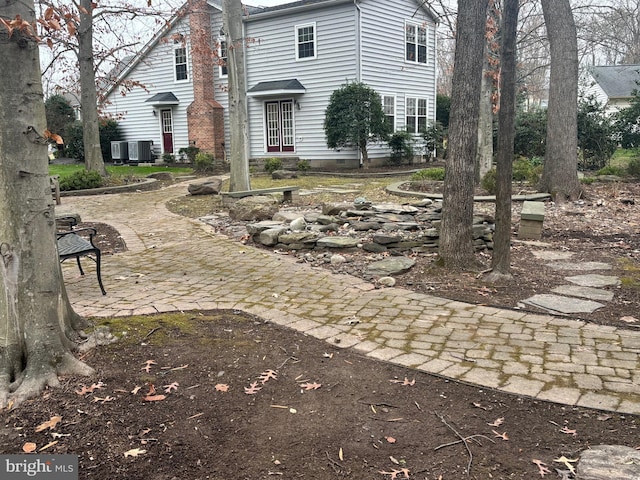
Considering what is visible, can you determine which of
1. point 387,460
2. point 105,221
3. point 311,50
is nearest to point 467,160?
point 387,460

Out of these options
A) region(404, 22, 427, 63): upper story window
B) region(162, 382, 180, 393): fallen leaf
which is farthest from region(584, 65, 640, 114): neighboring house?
region(162, 382, 180, 393): fallen leaf

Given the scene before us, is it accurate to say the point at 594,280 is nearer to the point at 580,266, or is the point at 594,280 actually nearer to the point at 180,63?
the point at 580,266

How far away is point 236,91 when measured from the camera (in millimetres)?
12016

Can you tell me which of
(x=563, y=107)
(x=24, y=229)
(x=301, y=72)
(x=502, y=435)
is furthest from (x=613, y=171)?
(x=24, y=229)

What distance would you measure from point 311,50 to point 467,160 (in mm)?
16586

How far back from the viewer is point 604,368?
3.57 m

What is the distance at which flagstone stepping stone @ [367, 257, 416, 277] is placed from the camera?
19.9ft

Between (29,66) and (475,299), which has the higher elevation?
(29,66)

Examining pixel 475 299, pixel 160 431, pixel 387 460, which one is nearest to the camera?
pixel 387 460

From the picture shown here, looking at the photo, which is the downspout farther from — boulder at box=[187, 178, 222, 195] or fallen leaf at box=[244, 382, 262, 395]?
fallen leaf at box=[244, 382, 262, 395]

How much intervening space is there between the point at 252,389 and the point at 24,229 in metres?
1.72

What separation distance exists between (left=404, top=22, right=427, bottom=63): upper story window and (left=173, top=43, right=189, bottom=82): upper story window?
10510mm

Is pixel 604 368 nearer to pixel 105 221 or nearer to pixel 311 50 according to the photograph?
pixel 105 221

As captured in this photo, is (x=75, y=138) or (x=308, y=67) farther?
(x=75, y=138)
